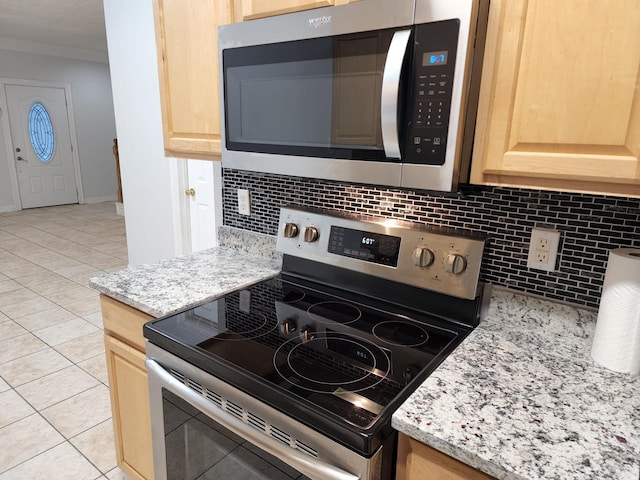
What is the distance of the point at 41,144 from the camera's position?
283 inches

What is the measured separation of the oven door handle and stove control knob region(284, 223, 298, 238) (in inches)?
24.1

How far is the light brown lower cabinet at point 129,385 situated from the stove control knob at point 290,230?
537mm

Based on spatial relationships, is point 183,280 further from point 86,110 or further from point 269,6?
point 86,110

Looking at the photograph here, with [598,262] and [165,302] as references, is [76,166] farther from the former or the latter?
[598,262]

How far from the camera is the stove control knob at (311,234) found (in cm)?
148

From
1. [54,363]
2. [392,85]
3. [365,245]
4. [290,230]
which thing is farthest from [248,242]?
[54,363]

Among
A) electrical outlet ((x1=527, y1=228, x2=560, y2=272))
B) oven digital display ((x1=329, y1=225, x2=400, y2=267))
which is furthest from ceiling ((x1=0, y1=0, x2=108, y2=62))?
electrical outlet ((x1=527, y1=228, x2=560, y2=272))

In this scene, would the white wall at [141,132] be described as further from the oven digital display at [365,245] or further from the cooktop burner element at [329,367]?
the cooktop burner element at [329,367]

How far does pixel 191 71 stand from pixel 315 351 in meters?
1.00

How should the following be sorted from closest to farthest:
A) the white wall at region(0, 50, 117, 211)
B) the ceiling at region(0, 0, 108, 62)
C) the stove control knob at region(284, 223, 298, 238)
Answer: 1. the stove control knob at region(284, 223, 298, 238)
2. the ceiling at region(0, 0, 108, 62)
3. the white wall at region(0, 50, 117, 211)

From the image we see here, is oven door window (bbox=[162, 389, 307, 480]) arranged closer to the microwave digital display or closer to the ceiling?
the microwave digital display

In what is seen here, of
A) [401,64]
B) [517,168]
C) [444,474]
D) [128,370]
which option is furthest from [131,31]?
[444,474]

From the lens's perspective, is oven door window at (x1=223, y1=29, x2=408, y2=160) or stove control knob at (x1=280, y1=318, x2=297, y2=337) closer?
oven door window at (x1=223, y1=29, x2=408, y2=160)

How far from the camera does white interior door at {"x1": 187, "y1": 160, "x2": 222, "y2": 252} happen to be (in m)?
3.03
